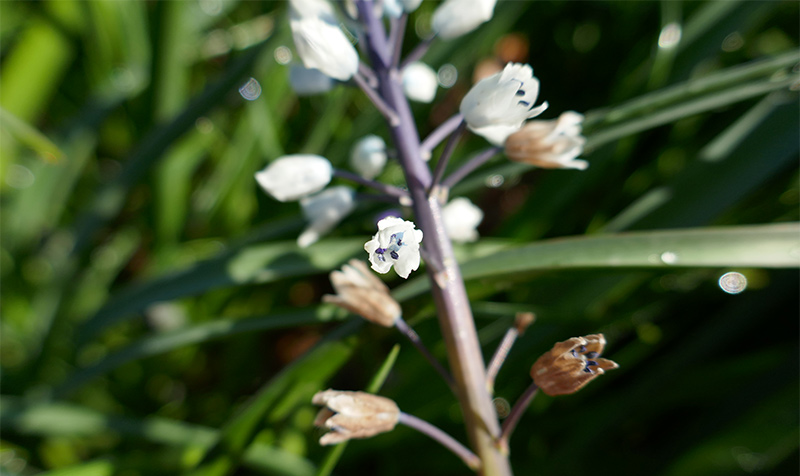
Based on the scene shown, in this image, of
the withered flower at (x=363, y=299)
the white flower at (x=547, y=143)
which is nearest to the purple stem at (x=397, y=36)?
the white flower at (x=547, y=143)

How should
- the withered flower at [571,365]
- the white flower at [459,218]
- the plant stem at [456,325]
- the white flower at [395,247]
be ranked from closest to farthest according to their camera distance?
1. the white flower at [395,247]
2. the withered flower at [571,365]
3. the plant stem at [456,325]
4. the white flower at [459,218]

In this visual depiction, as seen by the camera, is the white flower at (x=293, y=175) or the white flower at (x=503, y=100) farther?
the white flower at (x=293, y=175)

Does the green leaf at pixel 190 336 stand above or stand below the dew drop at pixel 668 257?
below

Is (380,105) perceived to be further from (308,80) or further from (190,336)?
(190,336)

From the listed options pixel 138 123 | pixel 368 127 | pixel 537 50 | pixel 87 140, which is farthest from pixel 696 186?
pixel 87 140

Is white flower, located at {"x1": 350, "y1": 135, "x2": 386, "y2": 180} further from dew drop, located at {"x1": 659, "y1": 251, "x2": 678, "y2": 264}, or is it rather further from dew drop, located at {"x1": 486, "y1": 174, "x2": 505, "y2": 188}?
dew drop, located at {"x1": 659, "y1": 251, "x2": 678, "y2": 264}

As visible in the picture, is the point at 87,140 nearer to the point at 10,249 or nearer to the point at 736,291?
the point at 10,249

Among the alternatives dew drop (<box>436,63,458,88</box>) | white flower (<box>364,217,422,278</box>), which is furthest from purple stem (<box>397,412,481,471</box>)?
dew drop (<box>436,63,458,88</box>)

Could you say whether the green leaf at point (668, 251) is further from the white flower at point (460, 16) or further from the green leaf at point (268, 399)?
the white flower at point (460, 16)
